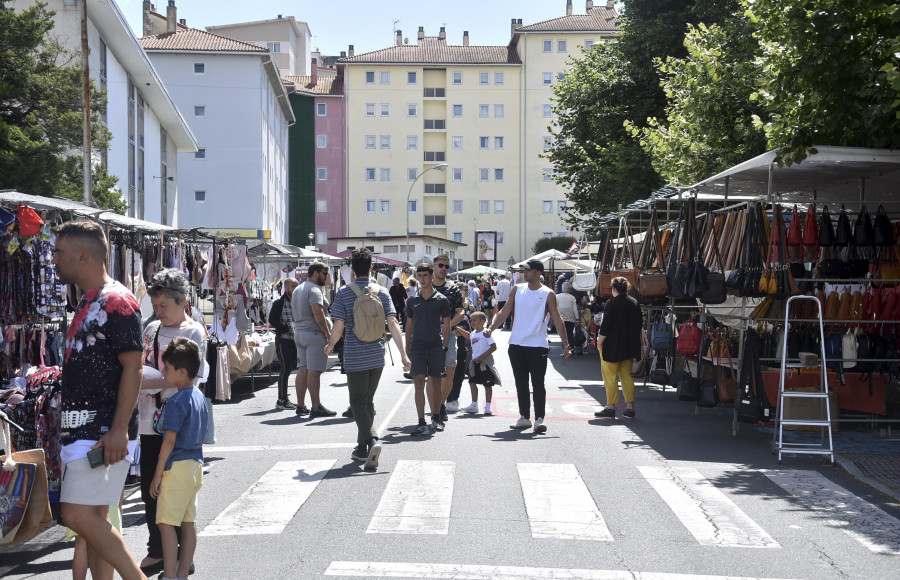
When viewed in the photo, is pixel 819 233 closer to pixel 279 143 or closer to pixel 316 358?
pixel 316 358

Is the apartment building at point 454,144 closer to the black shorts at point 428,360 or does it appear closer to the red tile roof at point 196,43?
the red tile roof at point 196,43

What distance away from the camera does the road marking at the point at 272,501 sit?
6.88 m

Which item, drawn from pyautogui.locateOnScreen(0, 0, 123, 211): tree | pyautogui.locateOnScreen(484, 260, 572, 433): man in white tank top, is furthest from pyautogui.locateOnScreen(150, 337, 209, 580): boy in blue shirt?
pyautogui.locateOnScreen(0, 0, 123, 211): tree

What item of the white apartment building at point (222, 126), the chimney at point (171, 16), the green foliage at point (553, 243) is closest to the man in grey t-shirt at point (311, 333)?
the white apartment building at point (222, 126)

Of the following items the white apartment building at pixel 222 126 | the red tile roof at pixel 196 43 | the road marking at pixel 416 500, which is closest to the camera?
the road marking at pixel 416 500

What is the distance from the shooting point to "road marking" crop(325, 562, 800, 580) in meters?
5.71

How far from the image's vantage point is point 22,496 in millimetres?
5543

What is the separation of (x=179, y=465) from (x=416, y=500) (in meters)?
2.63

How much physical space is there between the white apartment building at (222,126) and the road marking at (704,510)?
50309 millimetres

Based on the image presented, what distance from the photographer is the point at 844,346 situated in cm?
1199

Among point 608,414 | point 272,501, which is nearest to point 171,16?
point 608,414

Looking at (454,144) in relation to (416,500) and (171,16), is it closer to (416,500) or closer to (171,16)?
(171,16)

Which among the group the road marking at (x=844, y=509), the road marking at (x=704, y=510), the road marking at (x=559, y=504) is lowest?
the road marking at (x=844, y=509)

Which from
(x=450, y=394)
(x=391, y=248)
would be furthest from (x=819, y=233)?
(x=391, y=248)
